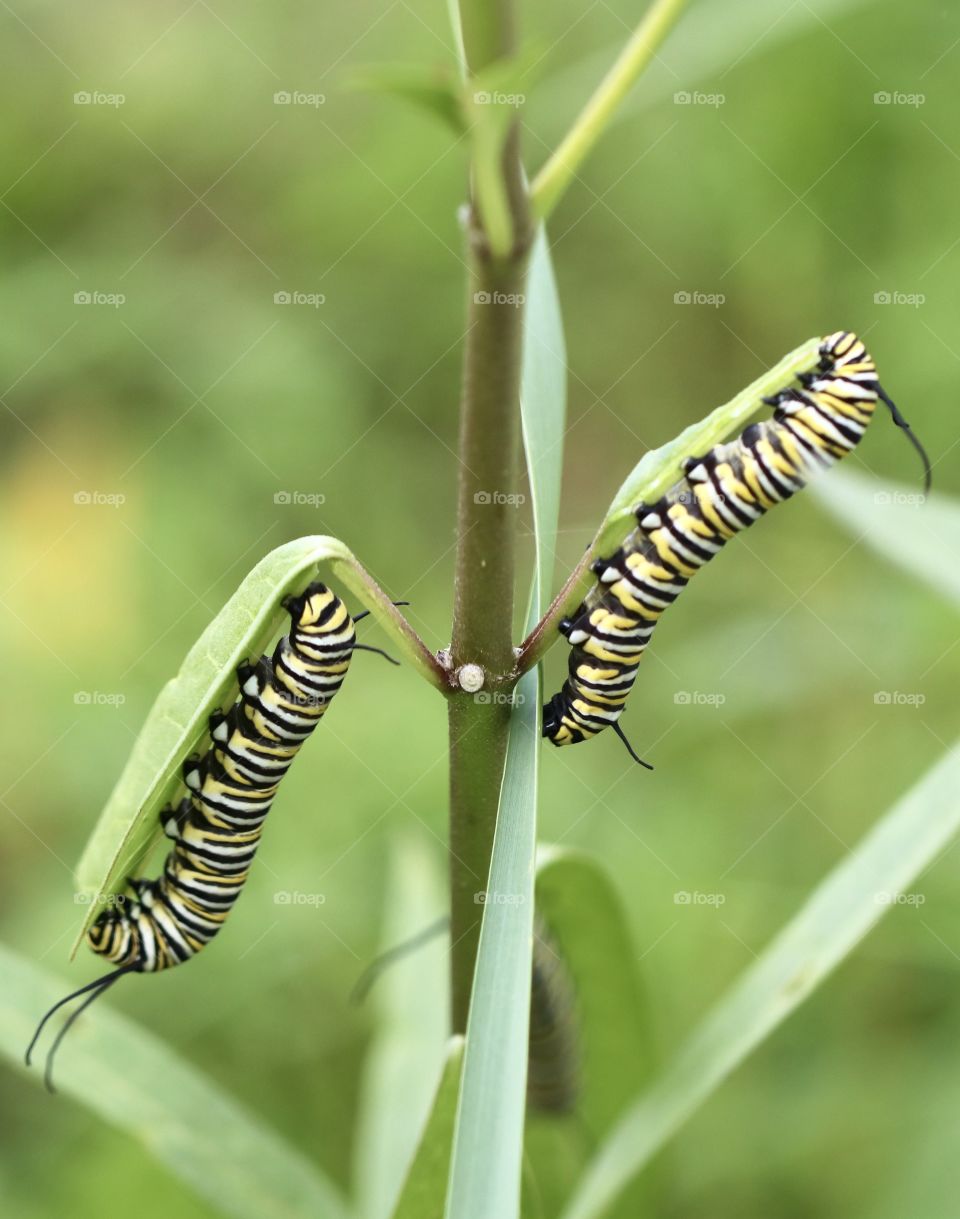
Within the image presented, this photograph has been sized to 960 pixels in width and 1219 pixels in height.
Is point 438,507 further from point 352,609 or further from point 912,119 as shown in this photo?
point 912,119

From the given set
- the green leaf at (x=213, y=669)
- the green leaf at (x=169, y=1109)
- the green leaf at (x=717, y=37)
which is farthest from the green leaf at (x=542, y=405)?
the green leaf at (x=169, y=1109)

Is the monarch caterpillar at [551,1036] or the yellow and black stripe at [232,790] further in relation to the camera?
the monarch caterpillar at [551,1036]

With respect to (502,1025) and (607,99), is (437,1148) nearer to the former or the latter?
(502,1025)

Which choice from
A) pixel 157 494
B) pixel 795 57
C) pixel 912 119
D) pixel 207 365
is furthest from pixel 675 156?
pixel 157 494

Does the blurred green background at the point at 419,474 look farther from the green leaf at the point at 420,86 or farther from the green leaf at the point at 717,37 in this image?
the green leaf at the point at 420,86

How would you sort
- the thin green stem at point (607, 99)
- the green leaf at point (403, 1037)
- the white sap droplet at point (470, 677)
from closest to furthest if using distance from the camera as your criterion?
the thin green stem at point (607, 99) < the white sap droplet at point (470, 677) < the green leaf at point (403, 1037)

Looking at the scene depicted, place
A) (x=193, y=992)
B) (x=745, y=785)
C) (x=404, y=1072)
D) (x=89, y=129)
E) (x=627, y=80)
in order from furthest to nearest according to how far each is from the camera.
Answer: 1. (x=89, y=129)
2. (x=745, y=785)
3. (x=193, y=992)
4. (x=404, y=1072)
5. (x=627, y=80)
